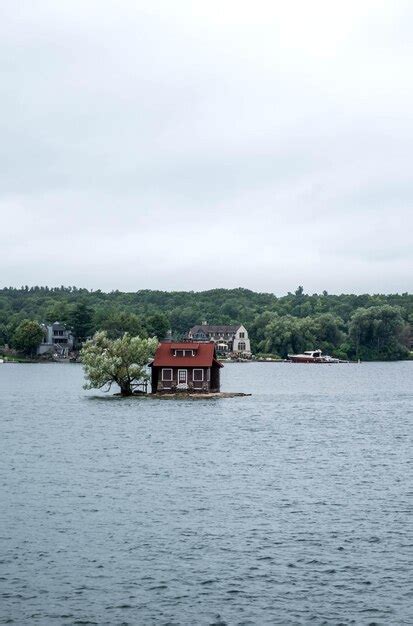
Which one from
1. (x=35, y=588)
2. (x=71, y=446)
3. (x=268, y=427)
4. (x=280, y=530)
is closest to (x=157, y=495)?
(x=280, y=530)

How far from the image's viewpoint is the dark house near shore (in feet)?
333

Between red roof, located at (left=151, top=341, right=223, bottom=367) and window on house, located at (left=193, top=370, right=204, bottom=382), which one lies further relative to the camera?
window on house, located at (left=193, top=370, right=204, bottom=382)

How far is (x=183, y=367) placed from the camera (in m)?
102

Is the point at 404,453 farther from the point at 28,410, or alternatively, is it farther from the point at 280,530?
the point at 28,410

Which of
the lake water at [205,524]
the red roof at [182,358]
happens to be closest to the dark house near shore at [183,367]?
the red roof at [182,358]

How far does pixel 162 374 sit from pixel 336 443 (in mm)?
36120

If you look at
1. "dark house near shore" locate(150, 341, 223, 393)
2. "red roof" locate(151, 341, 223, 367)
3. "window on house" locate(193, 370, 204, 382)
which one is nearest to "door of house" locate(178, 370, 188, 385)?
"dark house near shore" locate(150, 341, 223, 393)

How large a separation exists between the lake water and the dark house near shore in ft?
65.0

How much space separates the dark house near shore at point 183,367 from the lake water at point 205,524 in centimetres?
1982

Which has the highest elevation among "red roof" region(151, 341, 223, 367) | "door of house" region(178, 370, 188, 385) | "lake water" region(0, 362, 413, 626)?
"red roof" region(151, 341, 223, 367)

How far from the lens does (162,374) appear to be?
103 meters

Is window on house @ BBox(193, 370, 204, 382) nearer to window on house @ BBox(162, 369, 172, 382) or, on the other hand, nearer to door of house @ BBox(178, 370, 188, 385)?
door of house @ BBox(178, 370, 188, 385)

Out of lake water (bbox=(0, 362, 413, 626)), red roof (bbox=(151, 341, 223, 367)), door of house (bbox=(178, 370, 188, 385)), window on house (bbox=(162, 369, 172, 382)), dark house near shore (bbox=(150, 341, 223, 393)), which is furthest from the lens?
window on house (bbox=(162, 369, 172, 382))

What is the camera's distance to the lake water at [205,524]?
29.9 metres
